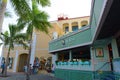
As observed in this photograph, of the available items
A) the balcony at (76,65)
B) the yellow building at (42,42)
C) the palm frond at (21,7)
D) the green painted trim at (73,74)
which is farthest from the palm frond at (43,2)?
the yellow building at (42,42)

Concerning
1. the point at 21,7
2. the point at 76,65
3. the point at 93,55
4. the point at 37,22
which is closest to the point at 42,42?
the point at 37,22

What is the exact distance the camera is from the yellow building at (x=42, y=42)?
19688 millimetres

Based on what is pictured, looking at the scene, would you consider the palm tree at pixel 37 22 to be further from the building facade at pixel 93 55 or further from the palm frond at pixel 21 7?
the palm frond at pixel 21 7

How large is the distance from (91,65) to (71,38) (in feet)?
11.7

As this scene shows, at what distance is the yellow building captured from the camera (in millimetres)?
19688

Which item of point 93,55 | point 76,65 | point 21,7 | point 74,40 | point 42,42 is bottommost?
point 76,65

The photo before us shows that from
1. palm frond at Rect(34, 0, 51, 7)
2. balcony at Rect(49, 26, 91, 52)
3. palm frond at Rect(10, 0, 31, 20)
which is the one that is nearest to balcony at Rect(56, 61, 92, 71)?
balcony at Rect(49, 26, 91, 52)

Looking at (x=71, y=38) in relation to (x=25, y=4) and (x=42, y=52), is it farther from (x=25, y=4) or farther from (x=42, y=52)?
(x=42, y=52)

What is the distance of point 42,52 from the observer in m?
19.7

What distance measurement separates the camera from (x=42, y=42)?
20.2m

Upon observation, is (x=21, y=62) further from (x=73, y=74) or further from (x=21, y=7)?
(x=21, y=7)

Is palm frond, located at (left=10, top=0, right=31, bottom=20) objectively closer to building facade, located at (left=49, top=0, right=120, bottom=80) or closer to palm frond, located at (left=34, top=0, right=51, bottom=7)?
palm frond, located at (left=34, top=0, right=51, bottom=7)

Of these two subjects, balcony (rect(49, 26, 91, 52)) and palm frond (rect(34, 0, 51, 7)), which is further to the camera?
balcony (rect(49, 26, 91, 52))

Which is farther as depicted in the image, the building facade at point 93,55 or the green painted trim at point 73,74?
the green painted trim at point 73,74
